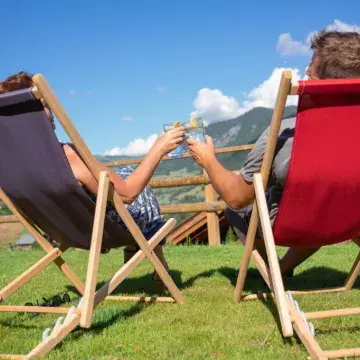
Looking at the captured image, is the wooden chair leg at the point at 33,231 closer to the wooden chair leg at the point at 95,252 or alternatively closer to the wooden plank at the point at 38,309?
the wooden plank at the point at 38,309

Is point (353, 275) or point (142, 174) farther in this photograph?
point (353, 275)

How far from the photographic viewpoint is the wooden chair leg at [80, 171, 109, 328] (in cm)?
226

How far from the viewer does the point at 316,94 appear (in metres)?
2.07

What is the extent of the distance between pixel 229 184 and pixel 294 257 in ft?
3.78

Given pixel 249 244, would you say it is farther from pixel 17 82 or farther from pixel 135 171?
pixel 17 82

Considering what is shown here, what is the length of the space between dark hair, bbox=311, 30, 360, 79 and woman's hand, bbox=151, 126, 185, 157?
2.46 ft

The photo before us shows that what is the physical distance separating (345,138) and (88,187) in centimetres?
124

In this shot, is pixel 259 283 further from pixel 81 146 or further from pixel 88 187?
pixel 81 146

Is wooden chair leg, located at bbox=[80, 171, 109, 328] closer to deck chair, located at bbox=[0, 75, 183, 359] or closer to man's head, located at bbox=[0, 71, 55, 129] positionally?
deck chair, located at bbox=[0, 75, 183, 359]

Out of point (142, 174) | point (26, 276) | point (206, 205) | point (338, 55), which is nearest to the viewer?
A: point (338, 55)

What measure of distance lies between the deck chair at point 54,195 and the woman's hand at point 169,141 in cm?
34

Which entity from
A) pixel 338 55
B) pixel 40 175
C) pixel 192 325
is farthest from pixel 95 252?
pixel 338 55

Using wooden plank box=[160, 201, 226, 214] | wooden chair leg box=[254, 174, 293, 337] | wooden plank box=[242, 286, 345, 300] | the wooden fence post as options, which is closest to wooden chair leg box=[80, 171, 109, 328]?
wooden chair leg box=[254, 174, 293, 337]

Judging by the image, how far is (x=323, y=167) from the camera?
2244 mm
